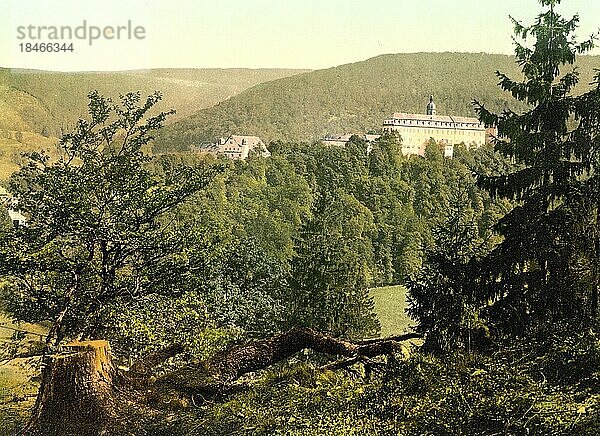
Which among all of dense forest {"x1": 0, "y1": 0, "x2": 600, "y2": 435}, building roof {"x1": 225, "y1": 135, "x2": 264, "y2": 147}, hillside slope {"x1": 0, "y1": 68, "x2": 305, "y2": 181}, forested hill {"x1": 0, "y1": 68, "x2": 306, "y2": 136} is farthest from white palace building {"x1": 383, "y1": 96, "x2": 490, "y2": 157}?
dense forest {"x1": 0, "y1": 0, "x2": 600, "y2": 435}

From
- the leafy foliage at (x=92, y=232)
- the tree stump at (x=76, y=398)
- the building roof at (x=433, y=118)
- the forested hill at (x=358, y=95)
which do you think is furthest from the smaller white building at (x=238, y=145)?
the tree stump at (x=76, y=398)

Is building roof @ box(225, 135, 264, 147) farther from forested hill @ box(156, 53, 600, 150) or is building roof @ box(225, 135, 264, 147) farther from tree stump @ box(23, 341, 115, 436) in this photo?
tree stump @ box(23, 341, 115, 436)

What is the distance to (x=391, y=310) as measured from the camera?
3500cm

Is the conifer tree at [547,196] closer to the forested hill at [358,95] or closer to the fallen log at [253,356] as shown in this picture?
the fallen log at [253,356]

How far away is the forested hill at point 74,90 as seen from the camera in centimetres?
4899

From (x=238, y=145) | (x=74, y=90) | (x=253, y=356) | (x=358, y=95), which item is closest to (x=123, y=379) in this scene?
(x=253, y=356)

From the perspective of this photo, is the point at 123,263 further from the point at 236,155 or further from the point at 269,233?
the point at 236,155

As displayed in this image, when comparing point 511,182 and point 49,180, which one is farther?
point 49,180

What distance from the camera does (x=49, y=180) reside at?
10688 mm

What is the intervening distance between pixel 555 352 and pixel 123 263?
715 centimetres

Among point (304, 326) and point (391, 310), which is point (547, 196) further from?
point (391, 310)

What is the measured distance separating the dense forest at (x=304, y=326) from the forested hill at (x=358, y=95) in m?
63.6

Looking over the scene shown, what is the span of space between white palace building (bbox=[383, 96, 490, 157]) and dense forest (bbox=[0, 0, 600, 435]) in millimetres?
66626

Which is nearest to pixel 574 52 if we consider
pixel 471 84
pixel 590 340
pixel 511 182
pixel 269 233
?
pixel 511 182
